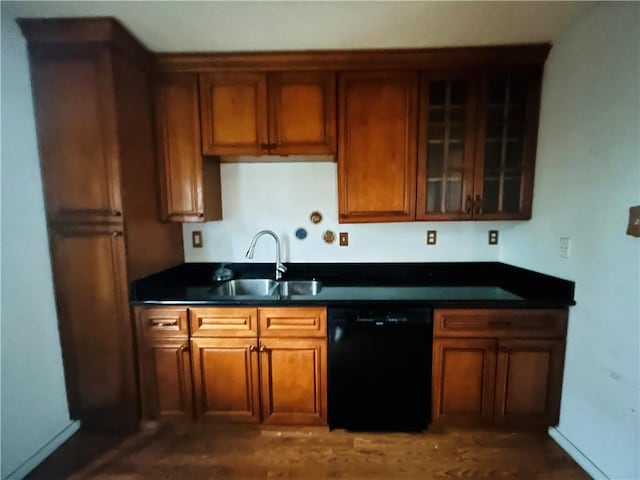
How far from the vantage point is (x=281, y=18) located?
159 cm

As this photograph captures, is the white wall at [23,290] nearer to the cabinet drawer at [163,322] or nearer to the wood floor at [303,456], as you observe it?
the wood floor at [303,456]

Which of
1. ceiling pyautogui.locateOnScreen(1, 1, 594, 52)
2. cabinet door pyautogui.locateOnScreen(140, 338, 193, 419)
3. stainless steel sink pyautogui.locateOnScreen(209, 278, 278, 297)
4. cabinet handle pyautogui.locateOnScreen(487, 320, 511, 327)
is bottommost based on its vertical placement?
cabinet door pyautogui.locateOnScreen(140, 338, 193, 419)

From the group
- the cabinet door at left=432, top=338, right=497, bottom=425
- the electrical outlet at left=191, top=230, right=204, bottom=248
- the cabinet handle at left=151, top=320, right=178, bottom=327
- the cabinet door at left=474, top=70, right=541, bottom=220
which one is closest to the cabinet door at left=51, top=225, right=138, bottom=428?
the cabinet handle at left=151, top=320, right=178, bottom=327

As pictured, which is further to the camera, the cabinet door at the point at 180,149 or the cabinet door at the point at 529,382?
the cabinet door at the point at 180,149

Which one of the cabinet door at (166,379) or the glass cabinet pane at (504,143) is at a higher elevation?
the glass cabinet pane at (504,143)

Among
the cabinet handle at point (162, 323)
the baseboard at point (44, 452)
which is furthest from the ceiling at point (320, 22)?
the baseboard at point (44, 452)

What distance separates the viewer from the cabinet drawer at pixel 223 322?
5.97 ft

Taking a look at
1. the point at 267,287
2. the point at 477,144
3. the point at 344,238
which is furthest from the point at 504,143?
the point at 267,287

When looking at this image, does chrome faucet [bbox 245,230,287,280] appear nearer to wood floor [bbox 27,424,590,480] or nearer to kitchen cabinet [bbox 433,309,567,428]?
wood floor [bbox 27,424,590,480]

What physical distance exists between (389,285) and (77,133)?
210 cm

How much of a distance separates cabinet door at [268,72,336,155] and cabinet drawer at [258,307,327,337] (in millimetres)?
Answer: 1030

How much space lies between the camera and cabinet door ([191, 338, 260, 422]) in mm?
1844

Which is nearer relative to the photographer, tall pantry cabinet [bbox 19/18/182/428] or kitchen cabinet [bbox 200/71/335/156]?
tall pantry cabinet [bbox 19/18/182/428]

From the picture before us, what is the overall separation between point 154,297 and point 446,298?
1766mm
